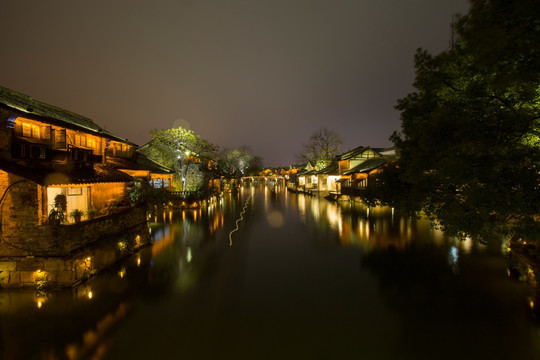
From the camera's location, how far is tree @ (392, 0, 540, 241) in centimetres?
495

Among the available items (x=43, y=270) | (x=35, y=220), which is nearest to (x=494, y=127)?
(x=35, y=220)

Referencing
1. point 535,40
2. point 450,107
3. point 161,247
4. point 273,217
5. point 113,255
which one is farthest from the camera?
point 273,217

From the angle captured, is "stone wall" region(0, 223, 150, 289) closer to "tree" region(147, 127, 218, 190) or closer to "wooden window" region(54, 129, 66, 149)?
"wooden window" region(54, 129, 66, 149)

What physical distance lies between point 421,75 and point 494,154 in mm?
4112

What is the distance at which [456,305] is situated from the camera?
812 cm

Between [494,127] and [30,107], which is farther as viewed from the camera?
[30,107]

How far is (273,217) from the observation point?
24.1 meters

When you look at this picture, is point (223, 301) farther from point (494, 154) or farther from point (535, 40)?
point (535, 40)

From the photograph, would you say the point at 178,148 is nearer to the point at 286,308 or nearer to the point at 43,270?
the point at 43,270

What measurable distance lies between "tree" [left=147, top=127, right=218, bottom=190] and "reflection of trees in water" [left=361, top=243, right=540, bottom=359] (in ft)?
74.0

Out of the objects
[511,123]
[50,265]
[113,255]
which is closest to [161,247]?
[113,255]

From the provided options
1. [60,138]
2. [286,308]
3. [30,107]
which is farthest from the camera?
[30,107]

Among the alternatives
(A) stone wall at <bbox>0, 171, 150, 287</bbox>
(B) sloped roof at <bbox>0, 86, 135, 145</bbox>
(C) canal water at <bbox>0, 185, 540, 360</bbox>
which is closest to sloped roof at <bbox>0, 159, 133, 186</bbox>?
(A) stone wall at <bbox>0, 171, 150, 287</bbox>

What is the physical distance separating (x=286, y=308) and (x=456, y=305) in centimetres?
574
